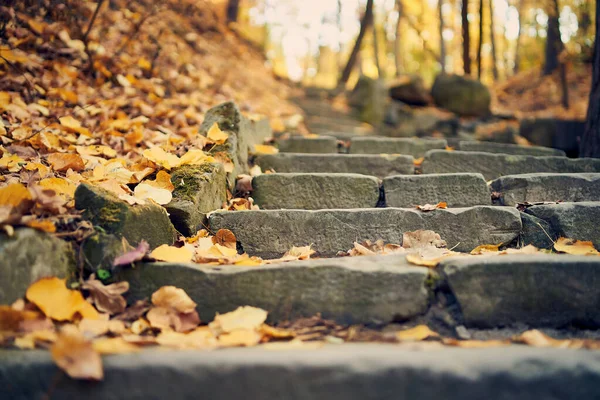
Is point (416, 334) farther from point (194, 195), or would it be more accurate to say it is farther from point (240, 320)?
point (194, 195)

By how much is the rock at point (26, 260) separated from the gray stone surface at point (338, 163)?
159 cm

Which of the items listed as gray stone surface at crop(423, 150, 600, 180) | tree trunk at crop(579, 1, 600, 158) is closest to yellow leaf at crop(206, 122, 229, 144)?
gray stone surface at crop(423, 150, 600, 180)

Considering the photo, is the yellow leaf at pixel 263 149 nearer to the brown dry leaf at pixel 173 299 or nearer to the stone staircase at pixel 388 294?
the stone staircase at pixel 388 294

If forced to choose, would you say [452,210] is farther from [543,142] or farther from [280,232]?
[543,142]

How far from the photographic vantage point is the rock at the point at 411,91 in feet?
21.0

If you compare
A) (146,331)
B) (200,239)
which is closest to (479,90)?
(200,239)

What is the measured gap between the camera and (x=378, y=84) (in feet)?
21.1

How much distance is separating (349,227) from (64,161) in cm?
124

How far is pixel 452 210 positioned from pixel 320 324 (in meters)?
0.85

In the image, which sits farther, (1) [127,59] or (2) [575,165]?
(1) [127,59]

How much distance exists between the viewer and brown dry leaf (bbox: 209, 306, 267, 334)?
119cm

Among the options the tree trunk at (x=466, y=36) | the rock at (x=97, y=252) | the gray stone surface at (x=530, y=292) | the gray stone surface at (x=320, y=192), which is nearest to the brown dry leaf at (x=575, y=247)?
the gray stone surface at (x=530, y=292)

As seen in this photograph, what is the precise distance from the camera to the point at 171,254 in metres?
1.40

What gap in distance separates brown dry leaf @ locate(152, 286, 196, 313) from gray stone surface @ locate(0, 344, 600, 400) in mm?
302
